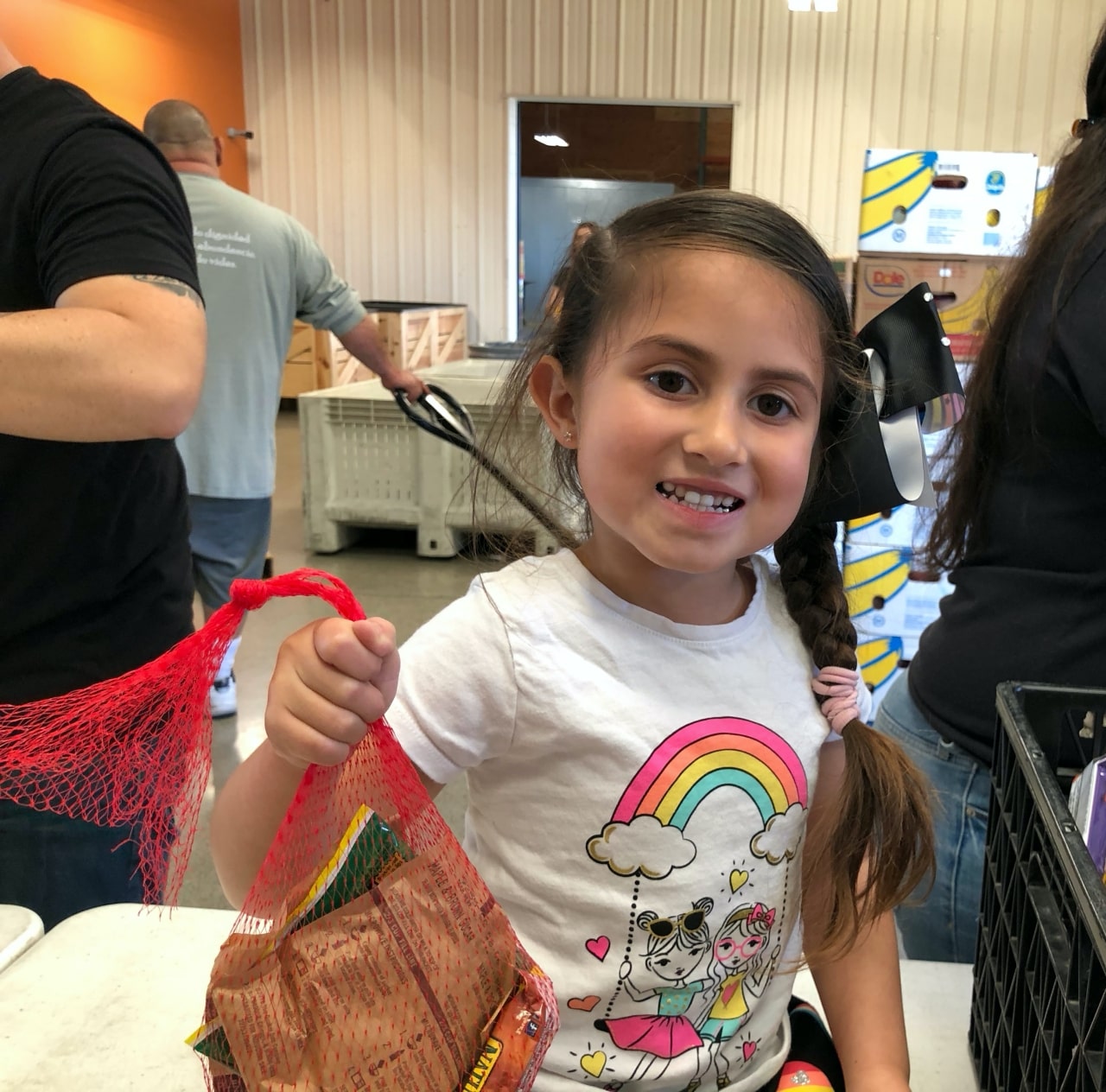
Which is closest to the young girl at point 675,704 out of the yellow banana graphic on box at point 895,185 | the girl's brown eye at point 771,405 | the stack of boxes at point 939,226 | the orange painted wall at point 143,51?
the girl's brown eye at point 771,405

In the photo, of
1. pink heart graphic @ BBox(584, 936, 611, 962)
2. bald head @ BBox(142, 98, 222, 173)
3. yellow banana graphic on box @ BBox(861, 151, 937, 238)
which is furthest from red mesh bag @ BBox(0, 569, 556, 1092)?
bald head @ BBox(142, 98, 222, 173)

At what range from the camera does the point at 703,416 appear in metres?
0.72

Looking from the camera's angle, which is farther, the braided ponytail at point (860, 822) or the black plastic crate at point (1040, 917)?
the braided ponytail at point (860, 822)

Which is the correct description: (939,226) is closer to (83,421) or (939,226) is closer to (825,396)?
(825,396)

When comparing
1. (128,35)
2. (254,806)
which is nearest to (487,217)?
(128,35)

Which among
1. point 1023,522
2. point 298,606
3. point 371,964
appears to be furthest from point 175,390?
point 298,606

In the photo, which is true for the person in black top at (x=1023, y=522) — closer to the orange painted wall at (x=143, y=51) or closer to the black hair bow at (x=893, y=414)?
the black hair bow at (x=893, y=414)

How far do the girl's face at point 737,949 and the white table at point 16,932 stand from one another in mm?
640

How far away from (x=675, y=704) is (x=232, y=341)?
2567 millimetres

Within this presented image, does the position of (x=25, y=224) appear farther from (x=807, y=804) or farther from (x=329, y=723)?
(x=807, y=804)

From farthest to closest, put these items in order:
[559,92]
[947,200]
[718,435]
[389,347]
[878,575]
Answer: [559,92] < [389,347] < [878,575] < [947,200] < [718,435]

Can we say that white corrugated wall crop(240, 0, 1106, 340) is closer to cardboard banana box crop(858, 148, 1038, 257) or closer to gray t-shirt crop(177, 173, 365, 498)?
cardboard banana box crop(858, 148, 1038, 257)

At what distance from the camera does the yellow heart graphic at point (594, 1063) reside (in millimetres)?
759

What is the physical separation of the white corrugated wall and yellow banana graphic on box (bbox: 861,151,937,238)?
4550 millimetres
